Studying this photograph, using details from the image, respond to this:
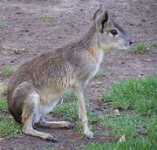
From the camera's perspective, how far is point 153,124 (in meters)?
6.23

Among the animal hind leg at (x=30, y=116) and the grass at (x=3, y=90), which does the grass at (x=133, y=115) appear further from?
the grass at (x=3, y=90)

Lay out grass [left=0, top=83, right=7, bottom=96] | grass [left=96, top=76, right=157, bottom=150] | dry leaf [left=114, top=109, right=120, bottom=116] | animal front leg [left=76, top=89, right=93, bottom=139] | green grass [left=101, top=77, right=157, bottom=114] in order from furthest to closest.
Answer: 1. grass [left=0, top=83, right=7, bottom=96]
2. green grass [left=101, top=77, right=157, bottom=114]
3. dry leaf [left=114, top=109, right=120, bottom=116]
4. animal front leg [left=76, top=89, right=93, bottom=139]
5. grass [left=96, top=76, right=157, bottom=150]

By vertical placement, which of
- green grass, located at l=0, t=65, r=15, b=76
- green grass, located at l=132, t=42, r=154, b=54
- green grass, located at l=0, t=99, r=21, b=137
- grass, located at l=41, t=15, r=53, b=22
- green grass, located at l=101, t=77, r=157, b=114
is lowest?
grass, located at l=41, t=15, r=53, b=22

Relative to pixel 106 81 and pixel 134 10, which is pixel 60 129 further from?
pixel 134 10

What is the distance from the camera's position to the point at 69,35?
10.2 meters

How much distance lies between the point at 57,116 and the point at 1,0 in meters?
6.22

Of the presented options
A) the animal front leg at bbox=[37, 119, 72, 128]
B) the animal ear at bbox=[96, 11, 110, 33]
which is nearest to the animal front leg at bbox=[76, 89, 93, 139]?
the animal front leg at bbox=[37, 119, 72, 128]

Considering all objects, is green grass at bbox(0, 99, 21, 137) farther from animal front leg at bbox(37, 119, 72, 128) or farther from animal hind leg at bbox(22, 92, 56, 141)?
animal front leg at bbox(37, 119, 72, 128)

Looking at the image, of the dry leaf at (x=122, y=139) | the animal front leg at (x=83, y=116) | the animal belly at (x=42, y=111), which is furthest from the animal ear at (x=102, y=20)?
the dry leaf at (x=122, y=139)

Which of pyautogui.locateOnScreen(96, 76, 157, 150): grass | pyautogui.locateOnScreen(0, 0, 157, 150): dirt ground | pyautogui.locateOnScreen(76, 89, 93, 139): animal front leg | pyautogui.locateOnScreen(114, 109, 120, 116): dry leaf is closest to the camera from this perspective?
pyautogui.locateOnScreen(96, 76, 157, 150): grass

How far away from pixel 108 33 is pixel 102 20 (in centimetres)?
17

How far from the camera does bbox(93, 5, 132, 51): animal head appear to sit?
6.31 metres

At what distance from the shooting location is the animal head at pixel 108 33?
6.31m

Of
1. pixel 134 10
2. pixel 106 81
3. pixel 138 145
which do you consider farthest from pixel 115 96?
pixel 134 10
